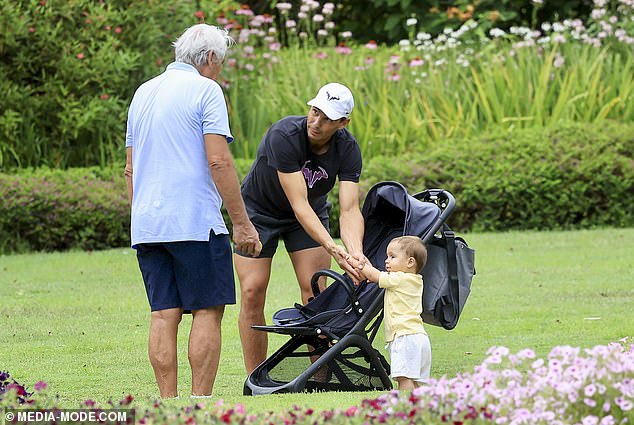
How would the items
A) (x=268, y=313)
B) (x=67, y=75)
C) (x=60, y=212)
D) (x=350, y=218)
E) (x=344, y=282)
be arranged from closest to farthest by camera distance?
1. (x=344, y=282)
2. (x=350, y=218)
3. (x=268, y=313)
4. (x=60, y=212)
5. (x=67, y=75)

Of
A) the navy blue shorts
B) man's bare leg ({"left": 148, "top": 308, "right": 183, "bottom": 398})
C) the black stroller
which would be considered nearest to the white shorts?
the black stroller

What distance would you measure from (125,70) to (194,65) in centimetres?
771

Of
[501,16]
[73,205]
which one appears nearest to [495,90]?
[501,16]

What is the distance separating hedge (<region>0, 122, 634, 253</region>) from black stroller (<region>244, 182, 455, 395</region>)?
234 inches

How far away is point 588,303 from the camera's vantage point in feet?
26.7

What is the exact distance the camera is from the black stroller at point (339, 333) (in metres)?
5.39

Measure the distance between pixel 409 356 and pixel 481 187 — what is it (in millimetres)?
6519

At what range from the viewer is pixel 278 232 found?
19.9 feet

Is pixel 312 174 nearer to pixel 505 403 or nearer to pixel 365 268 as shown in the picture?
pixel 365 268

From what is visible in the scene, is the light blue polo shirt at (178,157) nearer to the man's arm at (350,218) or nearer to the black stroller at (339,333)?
the black stroller at (339,333)

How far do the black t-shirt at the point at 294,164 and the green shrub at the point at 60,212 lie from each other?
5522 millimetres

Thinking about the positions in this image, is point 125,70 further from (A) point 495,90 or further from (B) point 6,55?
(A) point 495,90

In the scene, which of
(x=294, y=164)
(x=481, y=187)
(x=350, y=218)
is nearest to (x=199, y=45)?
(x=294, y=164)

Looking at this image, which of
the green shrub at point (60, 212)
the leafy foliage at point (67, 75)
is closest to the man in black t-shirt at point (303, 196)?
the green shrub at point (60, 212)
